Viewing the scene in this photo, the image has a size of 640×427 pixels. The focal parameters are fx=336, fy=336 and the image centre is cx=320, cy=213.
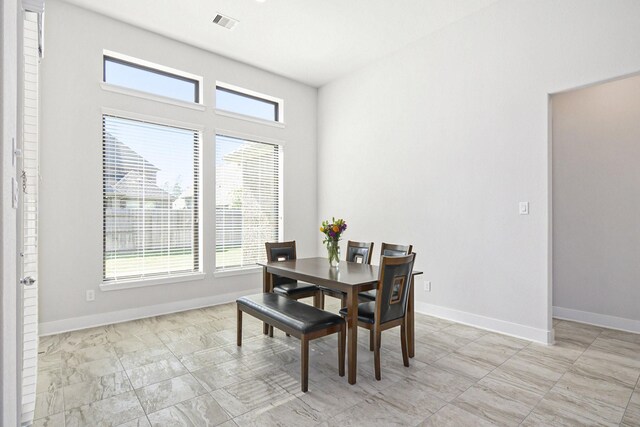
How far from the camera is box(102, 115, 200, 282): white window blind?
3840 mm

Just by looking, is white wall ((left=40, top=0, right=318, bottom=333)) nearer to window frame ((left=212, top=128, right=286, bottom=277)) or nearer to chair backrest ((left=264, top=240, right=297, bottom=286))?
window frame ((left=212, top=128, right=286, bottom=277))

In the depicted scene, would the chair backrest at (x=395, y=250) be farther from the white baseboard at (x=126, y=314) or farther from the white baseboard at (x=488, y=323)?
the white baseboard at (x=126, y=314)

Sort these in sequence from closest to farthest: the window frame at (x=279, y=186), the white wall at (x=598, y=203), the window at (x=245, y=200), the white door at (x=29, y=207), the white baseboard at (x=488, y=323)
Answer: the white door at (x=29, y=207) → the white baseboard at (x=488, y=323) → the white wall at (x=598, y=203) → the window frame at (x=279, y=186) → the window at (x=245, y=200)

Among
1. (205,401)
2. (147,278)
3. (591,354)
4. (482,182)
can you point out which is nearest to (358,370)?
(205,401)

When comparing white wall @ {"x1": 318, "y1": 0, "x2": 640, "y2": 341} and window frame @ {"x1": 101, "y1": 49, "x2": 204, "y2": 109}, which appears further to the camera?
window frame @ {"x1": 101, "y1": 49, "x2": 204, "y2": 109}

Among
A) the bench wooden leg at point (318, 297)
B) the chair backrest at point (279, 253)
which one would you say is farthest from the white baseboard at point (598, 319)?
the chair backrest at point (279, 253)

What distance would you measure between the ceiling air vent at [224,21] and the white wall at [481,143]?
79.1 inches

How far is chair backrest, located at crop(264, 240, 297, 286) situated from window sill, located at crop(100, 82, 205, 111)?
2104 mm

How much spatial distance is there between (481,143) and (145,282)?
13.7 ft

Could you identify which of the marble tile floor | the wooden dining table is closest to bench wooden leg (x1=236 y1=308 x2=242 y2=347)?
the marble tile floor

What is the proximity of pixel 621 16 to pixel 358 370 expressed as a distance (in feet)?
11.9

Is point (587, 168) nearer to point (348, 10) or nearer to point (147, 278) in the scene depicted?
point (348, 10)

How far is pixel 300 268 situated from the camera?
3.10 metres

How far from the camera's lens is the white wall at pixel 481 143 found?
3.12m
